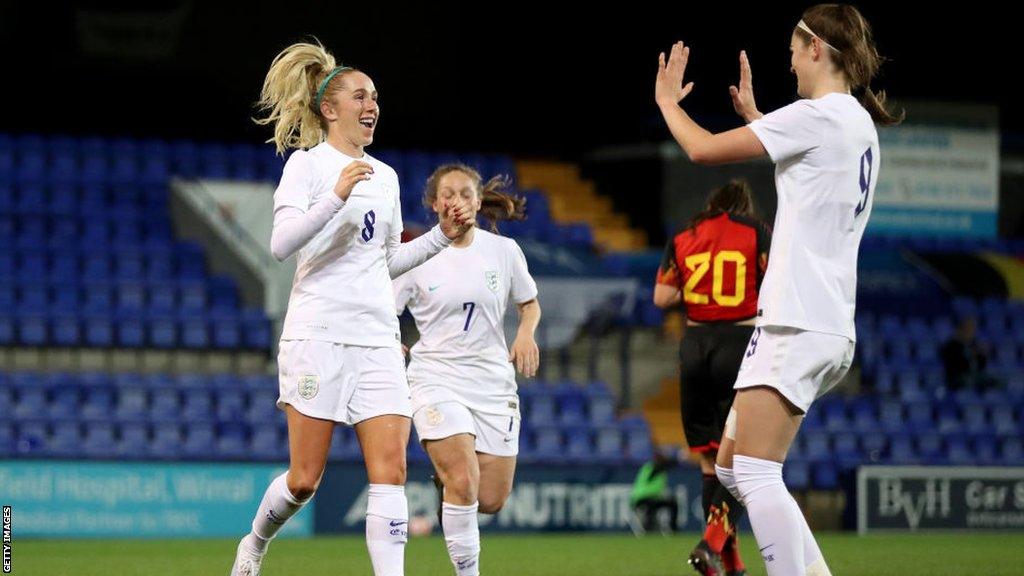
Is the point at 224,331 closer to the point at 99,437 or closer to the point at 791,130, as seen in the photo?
the point at 99,437

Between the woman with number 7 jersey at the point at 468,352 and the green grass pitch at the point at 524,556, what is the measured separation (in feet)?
5.62

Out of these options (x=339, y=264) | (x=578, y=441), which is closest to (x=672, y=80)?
(x=339, y=264)

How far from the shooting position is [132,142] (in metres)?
20.8

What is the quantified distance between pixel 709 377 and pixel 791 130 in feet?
9.74

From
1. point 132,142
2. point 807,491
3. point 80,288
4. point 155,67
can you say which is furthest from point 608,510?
point 155,67

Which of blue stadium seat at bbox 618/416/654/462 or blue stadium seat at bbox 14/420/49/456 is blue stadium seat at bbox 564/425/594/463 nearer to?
blue stadium seat at bbox 618/416/654/462

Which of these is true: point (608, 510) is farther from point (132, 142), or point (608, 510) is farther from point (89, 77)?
point (89, 77)

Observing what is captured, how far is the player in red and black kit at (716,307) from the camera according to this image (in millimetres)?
7852

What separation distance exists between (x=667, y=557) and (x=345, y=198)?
587 centimetres

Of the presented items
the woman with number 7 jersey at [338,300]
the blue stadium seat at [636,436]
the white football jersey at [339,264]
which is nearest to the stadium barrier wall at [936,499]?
the blue stadium seat at [636,436]

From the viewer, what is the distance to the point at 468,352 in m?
7.45

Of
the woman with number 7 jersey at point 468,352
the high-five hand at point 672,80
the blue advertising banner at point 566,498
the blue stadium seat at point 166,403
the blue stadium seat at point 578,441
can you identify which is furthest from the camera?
the blue stadium seat at point 578,441

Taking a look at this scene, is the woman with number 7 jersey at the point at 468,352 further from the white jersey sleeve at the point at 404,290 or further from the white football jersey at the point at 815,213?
the white football jersey at the point at 815,213

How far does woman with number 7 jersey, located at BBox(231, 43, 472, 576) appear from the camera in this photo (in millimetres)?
5855
